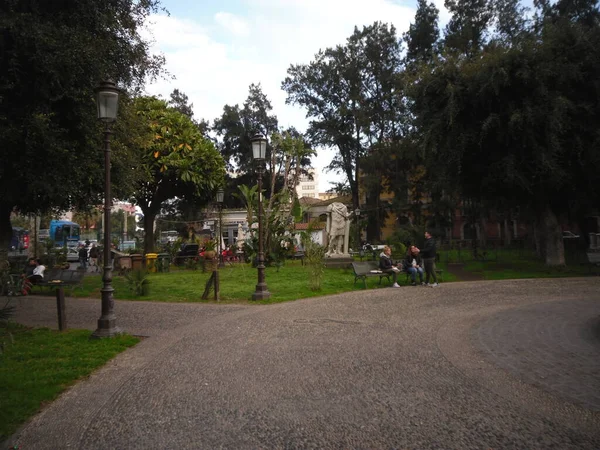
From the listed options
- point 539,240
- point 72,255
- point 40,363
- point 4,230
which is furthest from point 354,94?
point 40,363

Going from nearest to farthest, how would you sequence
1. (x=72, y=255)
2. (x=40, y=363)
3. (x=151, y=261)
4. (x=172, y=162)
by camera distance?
1. (x=40, y=363)
2. (x=151, y=261)
3. (x=172, y=162)
4. (x=72, y=255)

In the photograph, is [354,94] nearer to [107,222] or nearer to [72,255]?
[72,255]

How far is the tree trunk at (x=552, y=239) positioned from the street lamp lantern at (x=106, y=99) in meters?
18.4

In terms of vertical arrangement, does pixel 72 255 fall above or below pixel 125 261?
above

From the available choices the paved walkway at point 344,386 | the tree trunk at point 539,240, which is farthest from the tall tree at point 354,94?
the paved walkway at point 344,386

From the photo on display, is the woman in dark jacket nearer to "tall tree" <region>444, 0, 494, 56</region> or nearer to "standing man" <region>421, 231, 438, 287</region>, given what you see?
"standing man" <region>421, 231, 438, 287</region>

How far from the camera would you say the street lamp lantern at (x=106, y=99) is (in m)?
8.40

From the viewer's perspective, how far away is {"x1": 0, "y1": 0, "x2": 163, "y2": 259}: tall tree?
30.8 ft

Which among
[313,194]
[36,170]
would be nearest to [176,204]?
[36,170]

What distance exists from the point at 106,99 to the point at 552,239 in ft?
61.6

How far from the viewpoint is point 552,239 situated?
2039 centimetres

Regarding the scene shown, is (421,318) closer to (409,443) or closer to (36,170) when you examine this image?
(409,443)

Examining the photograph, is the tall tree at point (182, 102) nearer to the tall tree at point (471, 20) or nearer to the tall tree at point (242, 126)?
the tall tree at point (242, 126)

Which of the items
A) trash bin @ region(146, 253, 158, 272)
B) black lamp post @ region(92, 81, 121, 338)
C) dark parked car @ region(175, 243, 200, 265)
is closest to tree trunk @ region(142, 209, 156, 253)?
dark parked car @ region(175, 243, 200, 265)
